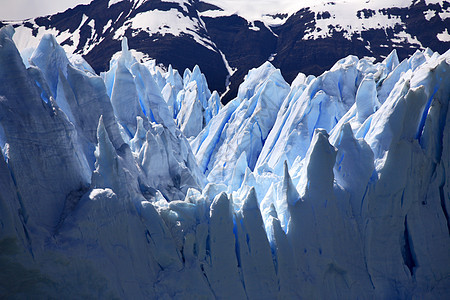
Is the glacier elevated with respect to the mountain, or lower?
lower

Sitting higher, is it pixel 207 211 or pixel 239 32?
pixel 239 32

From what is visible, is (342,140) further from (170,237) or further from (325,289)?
(170,237)

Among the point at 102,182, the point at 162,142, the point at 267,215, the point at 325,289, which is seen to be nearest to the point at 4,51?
the point at 102,182

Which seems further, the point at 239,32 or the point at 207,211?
the point at 239,32

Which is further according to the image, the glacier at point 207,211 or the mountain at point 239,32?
the mountain at point 239,32

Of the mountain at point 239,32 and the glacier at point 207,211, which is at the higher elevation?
the mountain at point 239,32
